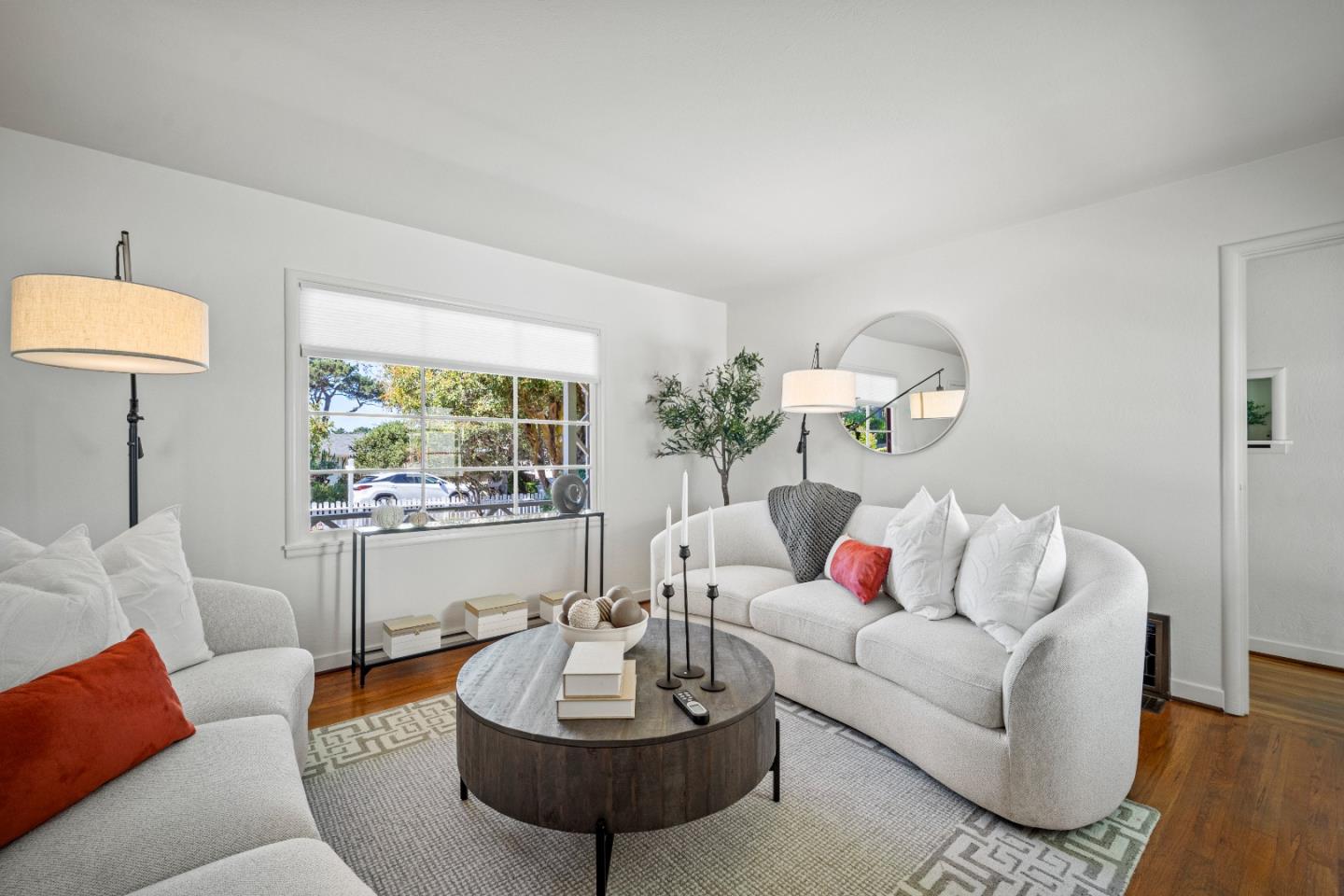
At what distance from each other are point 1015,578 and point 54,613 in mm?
2823

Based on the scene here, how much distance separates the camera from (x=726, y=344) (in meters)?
5.11

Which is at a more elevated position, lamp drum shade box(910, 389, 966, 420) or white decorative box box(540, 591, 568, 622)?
lamp drum shade box(910, 389, 966, 420)

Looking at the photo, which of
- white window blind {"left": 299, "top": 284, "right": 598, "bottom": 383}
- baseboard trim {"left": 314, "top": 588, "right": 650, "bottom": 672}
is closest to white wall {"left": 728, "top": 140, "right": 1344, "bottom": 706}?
white window blind {"left": 299, "top": 284, "right": 598, "bottom": 383}

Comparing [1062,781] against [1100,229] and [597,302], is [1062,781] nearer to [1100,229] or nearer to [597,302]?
[1100,229]

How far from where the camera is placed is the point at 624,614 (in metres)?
2.10

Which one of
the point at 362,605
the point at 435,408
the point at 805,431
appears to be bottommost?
the point at 362,605

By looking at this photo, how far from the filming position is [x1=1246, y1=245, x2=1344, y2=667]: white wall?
3195 millimetres

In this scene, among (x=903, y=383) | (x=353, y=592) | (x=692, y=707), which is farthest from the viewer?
(x=903, y=383)

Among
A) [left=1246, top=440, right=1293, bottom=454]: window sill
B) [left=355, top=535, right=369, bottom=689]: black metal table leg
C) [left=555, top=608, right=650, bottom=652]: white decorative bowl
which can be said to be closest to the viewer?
[left=555, top=608, right=650, bottom=652]: white decorative bowl

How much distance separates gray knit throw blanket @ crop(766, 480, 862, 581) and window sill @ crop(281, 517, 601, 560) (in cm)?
141

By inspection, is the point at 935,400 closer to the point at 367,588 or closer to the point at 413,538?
the point at 413,538

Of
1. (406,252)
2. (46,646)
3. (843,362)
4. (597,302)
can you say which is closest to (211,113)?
(406,252)

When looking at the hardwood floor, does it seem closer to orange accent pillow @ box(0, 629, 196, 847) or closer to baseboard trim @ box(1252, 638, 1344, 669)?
baseboard trim @ box(1252, 638, 1344, 669)

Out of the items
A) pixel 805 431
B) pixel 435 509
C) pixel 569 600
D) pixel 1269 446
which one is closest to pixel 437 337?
pixel 435 509
